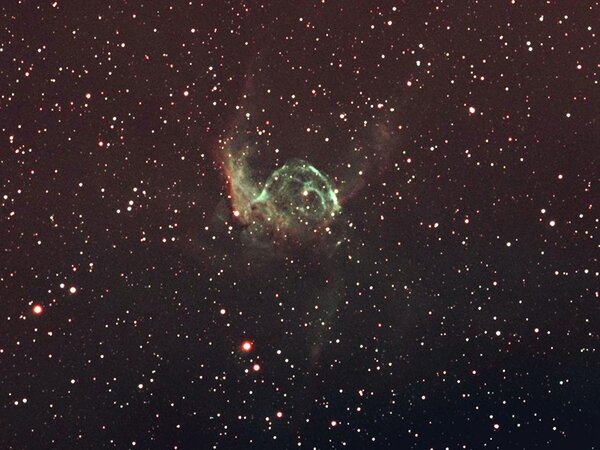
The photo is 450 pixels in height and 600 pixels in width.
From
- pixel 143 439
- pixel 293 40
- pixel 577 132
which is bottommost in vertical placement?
pixel 143 439

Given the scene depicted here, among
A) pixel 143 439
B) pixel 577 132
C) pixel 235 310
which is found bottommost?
Result: pixel 143 439

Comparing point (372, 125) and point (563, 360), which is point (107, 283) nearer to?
point (372, 125)

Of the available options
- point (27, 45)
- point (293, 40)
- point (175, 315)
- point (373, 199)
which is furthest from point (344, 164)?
point (27, 45)

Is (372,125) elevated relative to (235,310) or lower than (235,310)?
elevated

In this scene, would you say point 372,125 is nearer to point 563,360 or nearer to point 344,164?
point 344,164

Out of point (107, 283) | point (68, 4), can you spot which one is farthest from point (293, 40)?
point (107, 283)
